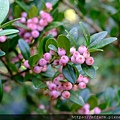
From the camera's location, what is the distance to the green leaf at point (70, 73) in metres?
0.74

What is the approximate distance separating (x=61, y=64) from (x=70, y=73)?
0.03 metres

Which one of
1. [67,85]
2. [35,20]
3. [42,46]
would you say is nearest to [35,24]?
[35,20]

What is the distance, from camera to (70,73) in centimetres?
74

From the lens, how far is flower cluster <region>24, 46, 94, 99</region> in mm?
714

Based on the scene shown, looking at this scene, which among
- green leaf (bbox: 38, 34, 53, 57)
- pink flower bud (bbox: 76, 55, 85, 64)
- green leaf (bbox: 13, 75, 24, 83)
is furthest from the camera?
green leaf (bbox: 13, 75, 24, 83)

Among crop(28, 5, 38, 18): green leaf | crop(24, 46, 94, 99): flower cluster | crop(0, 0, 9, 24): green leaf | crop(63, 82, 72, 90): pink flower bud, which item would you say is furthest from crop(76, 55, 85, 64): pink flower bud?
crop(28, 5, 38, 18): green leaf

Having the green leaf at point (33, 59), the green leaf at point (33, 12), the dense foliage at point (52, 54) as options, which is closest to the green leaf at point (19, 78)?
the dense foliage at point (52, 54)

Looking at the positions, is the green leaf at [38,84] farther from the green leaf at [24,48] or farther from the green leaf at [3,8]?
the green leaf at [3,8]

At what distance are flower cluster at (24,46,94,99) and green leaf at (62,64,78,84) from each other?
14mm

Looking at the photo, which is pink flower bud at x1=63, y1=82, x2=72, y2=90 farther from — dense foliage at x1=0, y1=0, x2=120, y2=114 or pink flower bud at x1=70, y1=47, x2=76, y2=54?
pink flower bud at x1=70, y1=47, x2=76, y2=54

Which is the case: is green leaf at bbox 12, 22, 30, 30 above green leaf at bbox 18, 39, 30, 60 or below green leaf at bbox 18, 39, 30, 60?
A: above

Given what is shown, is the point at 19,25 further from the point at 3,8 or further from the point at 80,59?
the point at 80,59

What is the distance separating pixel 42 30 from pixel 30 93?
0.53 m

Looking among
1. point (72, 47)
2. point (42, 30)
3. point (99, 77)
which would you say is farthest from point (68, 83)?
point (99, 77)
